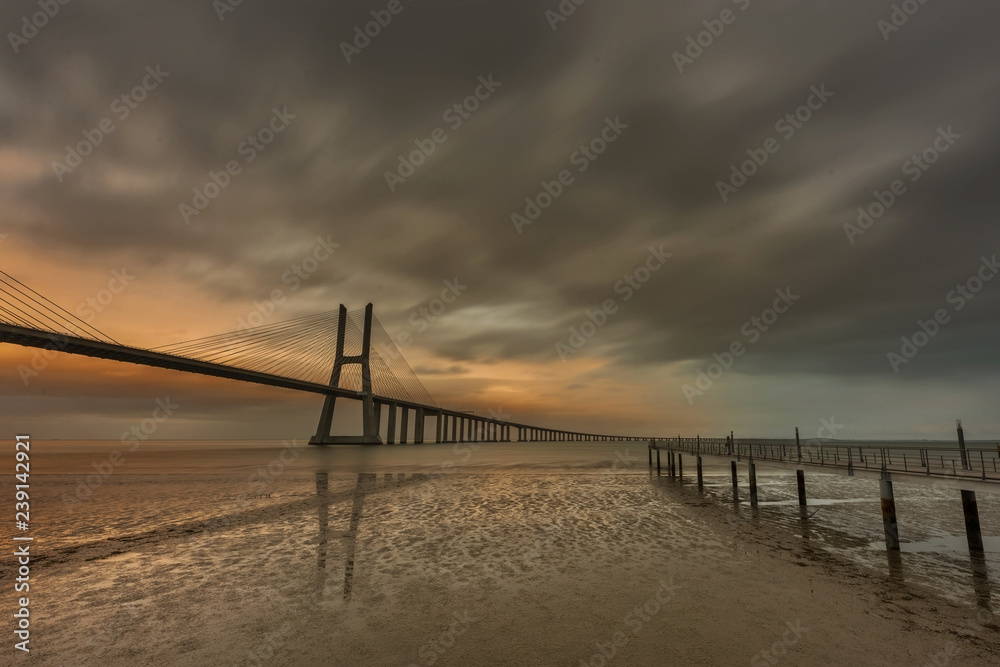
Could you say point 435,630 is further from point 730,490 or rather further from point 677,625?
point 730,490

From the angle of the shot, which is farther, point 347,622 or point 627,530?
point 627,530

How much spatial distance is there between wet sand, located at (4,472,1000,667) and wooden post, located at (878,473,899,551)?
1.52m

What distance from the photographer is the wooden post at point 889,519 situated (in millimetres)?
15680

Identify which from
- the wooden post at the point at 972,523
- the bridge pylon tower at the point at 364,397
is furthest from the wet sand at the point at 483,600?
the bridge pylon tower at the point at 364,397

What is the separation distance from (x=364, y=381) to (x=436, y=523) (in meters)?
81.9

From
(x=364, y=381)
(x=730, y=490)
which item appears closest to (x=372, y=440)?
(x=364, y=381)

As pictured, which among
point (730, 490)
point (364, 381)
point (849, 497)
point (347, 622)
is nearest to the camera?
point (347, 622)

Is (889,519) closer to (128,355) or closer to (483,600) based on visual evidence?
(483,600)

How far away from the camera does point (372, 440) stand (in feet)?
343

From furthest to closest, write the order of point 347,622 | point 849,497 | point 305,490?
point 305,490 → point 849,497 → point 347,622

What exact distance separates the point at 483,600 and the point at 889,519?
47.7 ft

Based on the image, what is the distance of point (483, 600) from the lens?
34.0 feet

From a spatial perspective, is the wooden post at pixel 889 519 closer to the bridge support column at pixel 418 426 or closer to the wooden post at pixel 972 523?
the wooden post at pixel 972 523

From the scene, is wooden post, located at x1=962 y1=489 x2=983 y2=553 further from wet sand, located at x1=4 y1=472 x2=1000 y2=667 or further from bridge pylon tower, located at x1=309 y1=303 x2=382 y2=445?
bridge pylon tower, located at x1=309 y1=303 x2=382 y2=445
